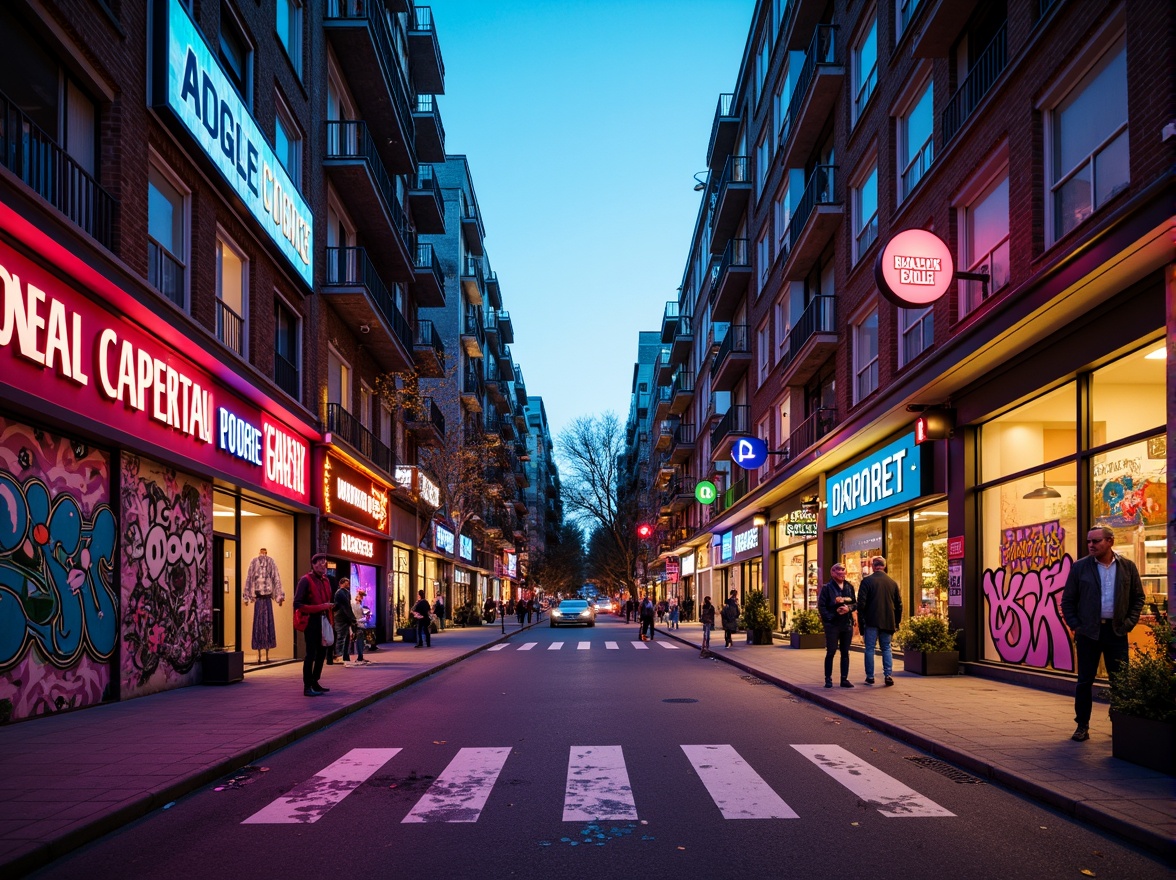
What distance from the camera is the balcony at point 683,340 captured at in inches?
2201

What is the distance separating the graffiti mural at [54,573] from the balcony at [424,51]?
25615mm

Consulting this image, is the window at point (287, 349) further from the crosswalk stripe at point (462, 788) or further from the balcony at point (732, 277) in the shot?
the balcony at point (732, 277)

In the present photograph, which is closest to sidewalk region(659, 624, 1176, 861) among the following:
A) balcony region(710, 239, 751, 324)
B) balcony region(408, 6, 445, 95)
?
balcony region(710, 239, 751, 324)

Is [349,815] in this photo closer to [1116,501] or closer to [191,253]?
[1116,501]

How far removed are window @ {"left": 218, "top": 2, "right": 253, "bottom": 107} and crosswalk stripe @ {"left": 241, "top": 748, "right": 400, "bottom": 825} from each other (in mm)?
12496

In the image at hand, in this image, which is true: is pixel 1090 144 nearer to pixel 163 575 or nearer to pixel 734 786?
pixel 734 786

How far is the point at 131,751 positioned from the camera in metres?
8.52

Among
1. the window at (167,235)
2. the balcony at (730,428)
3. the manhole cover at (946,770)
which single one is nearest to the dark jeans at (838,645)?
the manhole cover at (946,770)

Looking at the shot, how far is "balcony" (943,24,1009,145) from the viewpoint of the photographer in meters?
15.0

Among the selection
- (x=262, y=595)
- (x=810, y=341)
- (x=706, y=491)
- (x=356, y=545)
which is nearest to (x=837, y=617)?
(x=262, y=595)

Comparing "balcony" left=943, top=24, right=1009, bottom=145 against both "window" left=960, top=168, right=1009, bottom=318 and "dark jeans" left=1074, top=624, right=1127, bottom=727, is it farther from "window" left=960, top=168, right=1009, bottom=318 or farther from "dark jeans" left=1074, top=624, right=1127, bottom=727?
"dark jeans" left=1074, top=624, right=1127, bottom=727

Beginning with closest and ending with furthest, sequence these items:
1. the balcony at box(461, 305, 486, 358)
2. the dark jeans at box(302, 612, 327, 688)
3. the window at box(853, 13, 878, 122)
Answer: the dark jeans at box(302, 612, 327, 688)
the window at box(853, 13, 878, 122)
the balcony at box(461, 305, 486, 358)

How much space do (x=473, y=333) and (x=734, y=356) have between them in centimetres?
1970

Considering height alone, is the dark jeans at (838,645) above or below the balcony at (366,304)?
below
